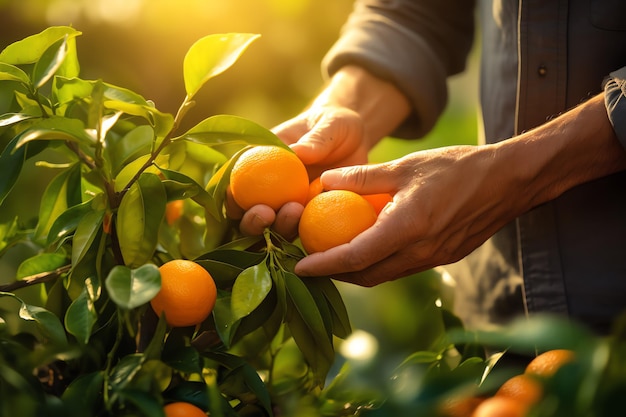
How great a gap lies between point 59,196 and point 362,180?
1.34 feet

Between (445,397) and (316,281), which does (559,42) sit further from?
(445,397)

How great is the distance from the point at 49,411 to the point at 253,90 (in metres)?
2.44

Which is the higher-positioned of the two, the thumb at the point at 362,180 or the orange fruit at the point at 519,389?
the thumb at the point at 362,180

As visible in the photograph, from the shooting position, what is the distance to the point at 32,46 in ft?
2.73

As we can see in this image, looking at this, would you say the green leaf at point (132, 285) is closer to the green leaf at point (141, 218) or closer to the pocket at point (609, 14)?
the green leaf at point (141, 218)

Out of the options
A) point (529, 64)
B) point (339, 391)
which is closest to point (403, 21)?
point (529, 64)

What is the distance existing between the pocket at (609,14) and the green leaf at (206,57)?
1.85 ft

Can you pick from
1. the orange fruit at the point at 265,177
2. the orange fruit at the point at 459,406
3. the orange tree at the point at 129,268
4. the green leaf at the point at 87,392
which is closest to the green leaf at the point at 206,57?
the orange tree at the point at 129,268

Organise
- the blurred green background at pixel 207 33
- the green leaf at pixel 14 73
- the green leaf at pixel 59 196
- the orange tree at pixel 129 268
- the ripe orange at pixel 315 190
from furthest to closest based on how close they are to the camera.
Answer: the blurred green background at pixel 207 33 → the ripe orange at pixel 315 190 → the green leaf at pixel 59 196 → the green leaf at pixel 14 73 → the orange tree at pixel 129 268

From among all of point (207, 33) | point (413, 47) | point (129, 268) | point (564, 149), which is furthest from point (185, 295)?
point (207, 33)

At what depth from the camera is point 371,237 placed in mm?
892

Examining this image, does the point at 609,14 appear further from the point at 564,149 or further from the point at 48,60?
the point at 48,60

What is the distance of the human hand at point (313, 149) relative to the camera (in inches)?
36.6

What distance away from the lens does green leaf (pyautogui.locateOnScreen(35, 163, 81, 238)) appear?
35.6 inches
